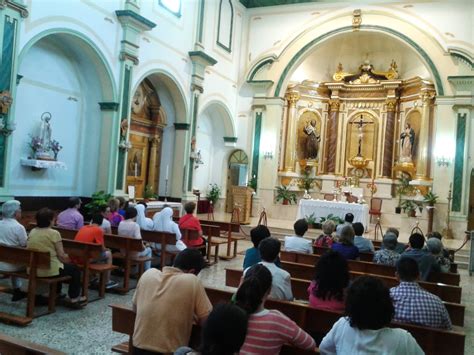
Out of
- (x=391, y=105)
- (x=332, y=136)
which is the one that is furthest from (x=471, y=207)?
(x=332, y=136)

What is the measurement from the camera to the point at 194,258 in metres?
2.83

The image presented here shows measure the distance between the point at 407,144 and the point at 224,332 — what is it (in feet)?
49.8

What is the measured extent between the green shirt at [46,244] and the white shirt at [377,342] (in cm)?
349

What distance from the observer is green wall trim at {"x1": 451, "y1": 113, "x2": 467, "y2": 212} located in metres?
13.4

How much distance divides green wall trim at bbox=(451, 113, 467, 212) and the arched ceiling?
3.46m

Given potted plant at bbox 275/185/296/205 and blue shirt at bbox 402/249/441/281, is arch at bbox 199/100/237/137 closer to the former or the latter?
potted plant at bbox 275/185/296/205

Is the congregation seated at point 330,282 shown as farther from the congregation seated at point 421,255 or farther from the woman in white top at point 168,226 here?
the woman in white top at point 168,226

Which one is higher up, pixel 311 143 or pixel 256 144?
pixel 311 143

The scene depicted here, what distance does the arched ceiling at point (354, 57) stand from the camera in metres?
16.7

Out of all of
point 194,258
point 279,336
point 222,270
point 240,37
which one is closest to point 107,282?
point 222,270

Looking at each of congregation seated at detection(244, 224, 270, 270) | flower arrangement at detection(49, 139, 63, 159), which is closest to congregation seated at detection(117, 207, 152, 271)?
congregation seated at detection(244, 224, 270, 270)

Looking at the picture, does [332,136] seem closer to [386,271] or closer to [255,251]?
[386,271]

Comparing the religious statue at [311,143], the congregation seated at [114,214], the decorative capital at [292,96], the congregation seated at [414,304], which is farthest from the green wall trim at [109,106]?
the congregation seated at [414,304]

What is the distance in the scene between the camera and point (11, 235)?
5012mm
